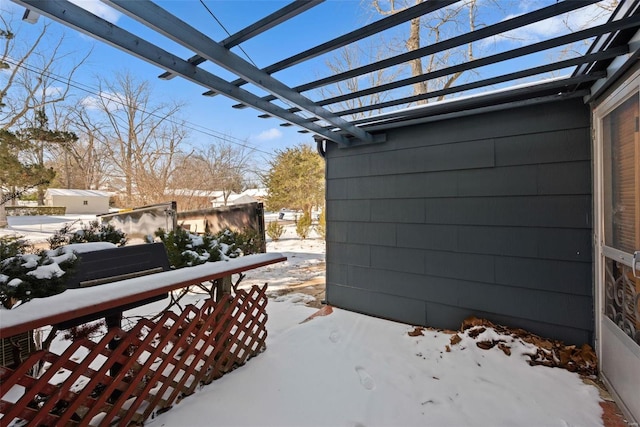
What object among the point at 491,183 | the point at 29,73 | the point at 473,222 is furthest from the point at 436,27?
the point at 29,73

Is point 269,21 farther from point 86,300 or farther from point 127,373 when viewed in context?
point 127,373

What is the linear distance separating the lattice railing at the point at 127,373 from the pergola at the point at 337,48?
58.2 inches

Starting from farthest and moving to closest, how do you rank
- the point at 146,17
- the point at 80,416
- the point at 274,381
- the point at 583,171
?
the point at 583,171 < the point at 274,381 < the point at 80,416 < the point at 146,17

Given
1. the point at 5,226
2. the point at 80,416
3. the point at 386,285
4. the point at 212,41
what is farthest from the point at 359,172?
the point at 5,226

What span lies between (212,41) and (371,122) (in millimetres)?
1876

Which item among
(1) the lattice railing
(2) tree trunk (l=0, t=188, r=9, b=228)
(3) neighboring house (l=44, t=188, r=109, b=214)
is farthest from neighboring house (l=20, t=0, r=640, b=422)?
(3) neighboring house (l=44, t=188, r=109, b=214)

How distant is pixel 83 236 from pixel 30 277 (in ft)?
5.67

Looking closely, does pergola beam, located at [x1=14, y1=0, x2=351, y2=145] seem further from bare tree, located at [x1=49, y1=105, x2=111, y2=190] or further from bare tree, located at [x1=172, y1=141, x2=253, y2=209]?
bare tree, located at [x1=172, y1=141, x2=253, y2=209]

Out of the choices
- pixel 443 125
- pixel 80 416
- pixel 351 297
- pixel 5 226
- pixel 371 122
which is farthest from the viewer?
pixel 5 226

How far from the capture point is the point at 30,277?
1303 millimetres

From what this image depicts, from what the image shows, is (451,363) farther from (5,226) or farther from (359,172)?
(5,226)

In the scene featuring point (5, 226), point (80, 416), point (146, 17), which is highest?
point (146, 17)

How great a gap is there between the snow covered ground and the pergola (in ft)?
6.56

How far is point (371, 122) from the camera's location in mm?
3113
